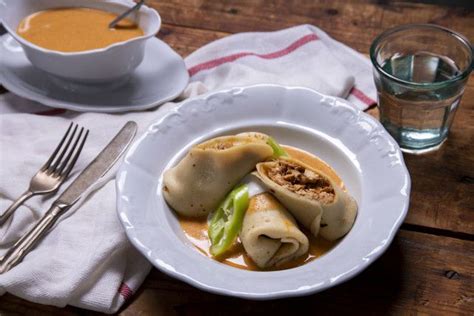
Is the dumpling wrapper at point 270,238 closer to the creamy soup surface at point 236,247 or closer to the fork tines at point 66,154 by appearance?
the creamy soup surface at point 236,247

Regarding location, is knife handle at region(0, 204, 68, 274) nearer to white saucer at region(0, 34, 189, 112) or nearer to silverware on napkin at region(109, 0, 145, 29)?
white saucer at region(0, 34, 189, 112)

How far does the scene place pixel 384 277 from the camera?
1118 millimetres

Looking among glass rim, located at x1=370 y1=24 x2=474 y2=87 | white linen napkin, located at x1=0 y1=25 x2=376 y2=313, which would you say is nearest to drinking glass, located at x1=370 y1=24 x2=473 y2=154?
glass rim, located at x1=370 y1=24 x2=474 y2=87

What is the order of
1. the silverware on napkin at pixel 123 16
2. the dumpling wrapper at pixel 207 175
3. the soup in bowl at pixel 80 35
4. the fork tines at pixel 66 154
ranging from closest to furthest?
the dumpling wrapper at pixel 207 175 < the fork tines at pixel 66 154 < the soup in bowl at pixel 80 35 < the silverware on napkin at pixel 123 16

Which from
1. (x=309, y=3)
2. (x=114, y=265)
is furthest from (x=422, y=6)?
(x=114, y=265)

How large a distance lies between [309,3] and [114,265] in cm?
90

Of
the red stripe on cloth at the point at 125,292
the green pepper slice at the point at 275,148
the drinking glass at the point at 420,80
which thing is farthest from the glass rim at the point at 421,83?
the red stripe on cloth at the point at 125,292

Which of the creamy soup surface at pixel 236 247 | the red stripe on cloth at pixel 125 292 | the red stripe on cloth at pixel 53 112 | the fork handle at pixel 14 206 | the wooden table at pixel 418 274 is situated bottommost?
the wooden table at pixel 418 274

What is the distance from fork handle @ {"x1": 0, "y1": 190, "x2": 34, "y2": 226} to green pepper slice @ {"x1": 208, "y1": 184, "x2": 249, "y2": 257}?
1.06 ft

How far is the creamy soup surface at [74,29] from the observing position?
59.1 inches

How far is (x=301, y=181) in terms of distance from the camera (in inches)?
45.1

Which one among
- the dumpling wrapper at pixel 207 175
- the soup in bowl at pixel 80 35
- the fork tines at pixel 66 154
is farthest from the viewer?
the soup in bowl at pixel 80 35

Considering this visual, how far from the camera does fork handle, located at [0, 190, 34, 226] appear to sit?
1.20 metres

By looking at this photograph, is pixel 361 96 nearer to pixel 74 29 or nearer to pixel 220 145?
pixel 220 145
